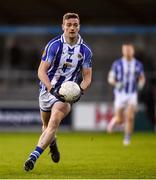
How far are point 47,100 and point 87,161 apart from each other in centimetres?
221

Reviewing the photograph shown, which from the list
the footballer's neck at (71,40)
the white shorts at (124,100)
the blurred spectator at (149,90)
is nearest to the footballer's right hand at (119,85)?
the white shorts at (124,100)

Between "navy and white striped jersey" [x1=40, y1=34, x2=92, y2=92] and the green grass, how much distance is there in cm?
146

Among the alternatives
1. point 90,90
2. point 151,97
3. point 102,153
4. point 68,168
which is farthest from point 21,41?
point 68,168

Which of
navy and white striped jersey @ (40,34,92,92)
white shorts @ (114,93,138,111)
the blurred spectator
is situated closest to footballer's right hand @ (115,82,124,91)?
white shorts @ (114,93,138,111)

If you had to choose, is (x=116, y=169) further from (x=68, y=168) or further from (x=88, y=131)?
(x=88, y=131)

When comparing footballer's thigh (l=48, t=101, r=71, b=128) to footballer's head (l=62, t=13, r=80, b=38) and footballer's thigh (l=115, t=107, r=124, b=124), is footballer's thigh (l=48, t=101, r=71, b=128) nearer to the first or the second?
footballer's head (l=62, t=13, r=80, b=38)

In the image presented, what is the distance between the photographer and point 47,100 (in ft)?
40.8

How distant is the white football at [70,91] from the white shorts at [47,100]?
0.41 meters

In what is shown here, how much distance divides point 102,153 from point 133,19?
18149mm

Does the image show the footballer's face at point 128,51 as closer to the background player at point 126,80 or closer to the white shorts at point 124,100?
the background player at point 126,80

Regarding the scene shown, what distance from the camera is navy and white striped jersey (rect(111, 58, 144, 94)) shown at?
835 inches

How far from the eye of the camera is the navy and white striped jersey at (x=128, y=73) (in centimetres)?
2120

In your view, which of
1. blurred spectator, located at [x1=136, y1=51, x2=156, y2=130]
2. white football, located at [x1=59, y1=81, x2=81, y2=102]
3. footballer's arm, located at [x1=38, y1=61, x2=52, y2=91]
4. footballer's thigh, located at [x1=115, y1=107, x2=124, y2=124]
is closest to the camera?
white football, located at [x1=59, y1=81, x2=81, y2=102]

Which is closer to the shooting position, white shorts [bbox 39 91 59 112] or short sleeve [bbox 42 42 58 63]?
short sleeve [bbox 42 42 58 63]
